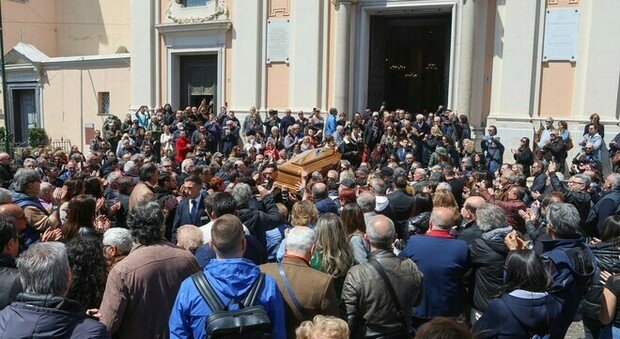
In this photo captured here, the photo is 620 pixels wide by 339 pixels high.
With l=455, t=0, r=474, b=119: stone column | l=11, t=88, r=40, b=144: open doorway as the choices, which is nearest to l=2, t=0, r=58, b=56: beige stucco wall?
l=11, t=88, r=40, b=144: open doorway

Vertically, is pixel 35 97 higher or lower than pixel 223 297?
higher

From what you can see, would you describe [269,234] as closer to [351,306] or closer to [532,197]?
[351,306]

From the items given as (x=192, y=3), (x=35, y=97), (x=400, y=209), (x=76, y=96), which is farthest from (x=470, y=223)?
(x=35, y=97)

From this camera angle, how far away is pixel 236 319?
3.01 metres

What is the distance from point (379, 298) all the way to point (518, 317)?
0.92 m

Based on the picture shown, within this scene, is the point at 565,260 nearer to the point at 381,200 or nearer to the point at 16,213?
the point at 381,200

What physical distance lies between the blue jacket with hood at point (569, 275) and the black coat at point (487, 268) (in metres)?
0.34

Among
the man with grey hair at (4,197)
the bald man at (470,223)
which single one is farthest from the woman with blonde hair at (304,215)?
the man with grey hair at (4,197)

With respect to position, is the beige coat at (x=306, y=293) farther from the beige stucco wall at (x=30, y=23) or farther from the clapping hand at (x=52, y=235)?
the beige stucco wall at (x=30, y=23)

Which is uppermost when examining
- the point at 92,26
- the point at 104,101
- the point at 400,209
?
the point at 92,26

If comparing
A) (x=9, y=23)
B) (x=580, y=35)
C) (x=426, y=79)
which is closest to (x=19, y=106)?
(x=9, y=23)

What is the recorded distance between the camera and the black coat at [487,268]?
15.2ft

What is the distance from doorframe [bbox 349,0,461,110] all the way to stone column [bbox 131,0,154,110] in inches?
313

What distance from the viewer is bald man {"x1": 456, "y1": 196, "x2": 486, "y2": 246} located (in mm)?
5205
